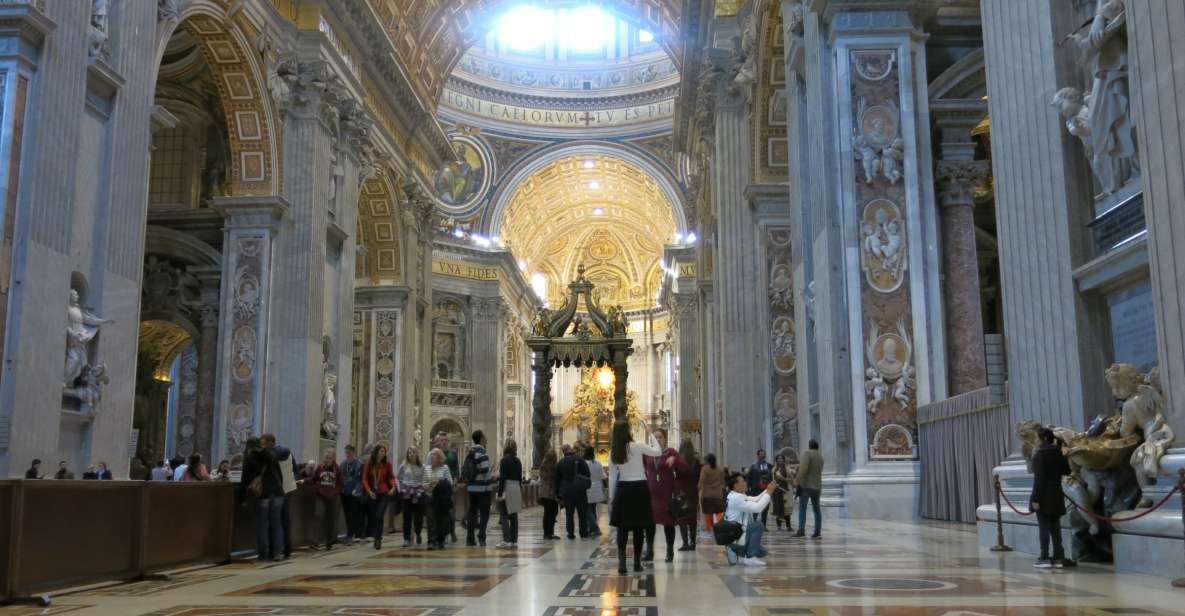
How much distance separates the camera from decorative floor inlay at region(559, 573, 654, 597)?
19.7ft

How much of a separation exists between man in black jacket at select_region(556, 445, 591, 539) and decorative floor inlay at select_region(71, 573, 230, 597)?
5104 mm

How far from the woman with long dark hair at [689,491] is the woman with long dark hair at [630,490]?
75.4 inches

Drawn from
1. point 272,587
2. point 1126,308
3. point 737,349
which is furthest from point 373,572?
point 737,349

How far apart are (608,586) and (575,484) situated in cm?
599

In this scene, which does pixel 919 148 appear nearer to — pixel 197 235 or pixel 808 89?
pixel 808 89

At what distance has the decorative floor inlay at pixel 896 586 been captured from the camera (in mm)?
5422

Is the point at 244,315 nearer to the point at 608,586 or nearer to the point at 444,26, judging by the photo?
the point at 444,26

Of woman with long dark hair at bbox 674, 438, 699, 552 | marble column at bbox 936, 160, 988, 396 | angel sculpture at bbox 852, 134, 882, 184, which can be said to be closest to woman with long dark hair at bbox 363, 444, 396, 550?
woman with long dark hair at bbox 674, 438, 699, 552

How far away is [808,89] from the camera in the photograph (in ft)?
43.1

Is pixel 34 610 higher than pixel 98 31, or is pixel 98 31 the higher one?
pixel 98 31

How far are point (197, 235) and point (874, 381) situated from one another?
1394 centimetres

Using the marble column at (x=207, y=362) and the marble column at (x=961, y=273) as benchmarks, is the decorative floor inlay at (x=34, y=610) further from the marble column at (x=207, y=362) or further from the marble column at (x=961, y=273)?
the marble column at (x=207, y=362)

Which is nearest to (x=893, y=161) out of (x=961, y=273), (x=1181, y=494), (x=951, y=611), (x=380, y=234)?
(x=961, y=273)

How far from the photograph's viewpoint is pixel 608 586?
6.45 m
